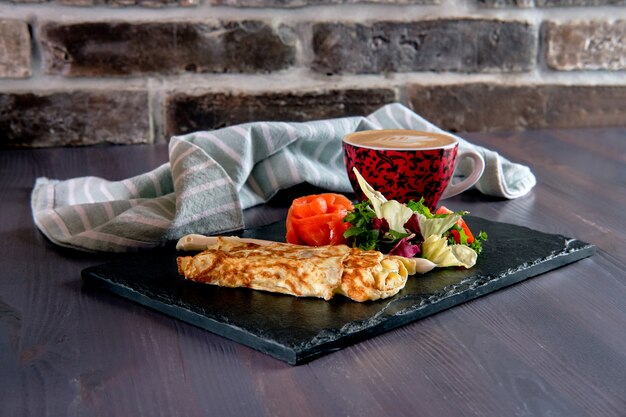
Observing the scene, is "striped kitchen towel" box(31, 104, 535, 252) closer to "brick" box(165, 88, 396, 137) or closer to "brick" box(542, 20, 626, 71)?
"brick" box(165, 88, 396, 137)

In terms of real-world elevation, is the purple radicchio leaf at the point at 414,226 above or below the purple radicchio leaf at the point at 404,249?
above

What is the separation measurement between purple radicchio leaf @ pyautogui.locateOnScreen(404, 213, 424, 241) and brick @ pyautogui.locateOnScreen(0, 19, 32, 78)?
0.87 m

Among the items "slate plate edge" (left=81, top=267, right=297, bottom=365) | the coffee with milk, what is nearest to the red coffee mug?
the coffee with milk

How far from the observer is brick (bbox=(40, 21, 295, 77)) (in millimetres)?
1437

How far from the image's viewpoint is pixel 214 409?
545 millimetres

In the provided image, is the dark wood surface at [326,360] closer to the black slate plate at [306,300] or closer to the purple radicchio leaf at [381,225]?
the black slate plate at [306,300]

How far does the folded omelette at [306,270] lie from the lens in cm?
71

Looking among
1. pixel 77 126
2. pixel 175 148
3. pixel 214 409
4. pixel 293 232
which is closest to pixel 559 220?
pixel 293 232

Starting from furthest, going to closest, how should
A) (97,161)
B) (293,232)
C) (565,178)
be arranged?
(97,161) < (565,178) < (293,232)

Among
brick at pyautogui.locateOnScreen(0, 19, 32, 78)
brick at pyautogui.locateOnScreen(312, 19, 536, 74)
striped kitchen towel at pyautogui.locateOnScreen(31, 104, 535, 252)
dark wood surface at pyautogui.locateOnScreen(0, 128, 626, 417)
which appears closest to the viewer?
dark wood surface at pyautogui.locateOnScreen(0, 128, 626, 417)

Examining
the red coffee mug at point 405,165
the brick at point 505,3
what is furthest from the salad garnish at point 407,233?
the brick at point 505,3

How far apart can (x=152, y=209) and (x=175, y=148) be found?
0.10 m

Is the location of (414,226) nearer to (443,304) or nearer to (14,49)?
(443,304)

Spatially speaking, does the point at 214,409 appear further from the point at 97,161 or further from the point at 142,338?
the point at 97,161
